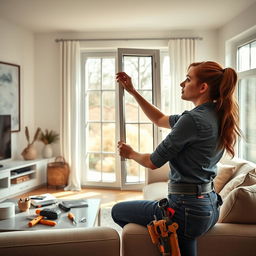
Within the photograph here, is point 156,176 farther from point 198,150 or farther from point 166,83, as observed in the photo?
point 198,150

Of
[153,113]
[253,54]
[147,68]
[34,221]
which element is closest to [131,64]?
[147,68]

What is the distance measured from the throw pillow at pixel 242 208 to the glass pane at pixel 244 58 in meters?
2.90

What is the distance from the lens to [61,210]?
2.48 metres

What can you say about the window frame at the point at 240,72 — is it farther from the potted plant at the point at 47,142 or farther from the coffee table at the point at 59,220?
the potted plant at the point at 47,142

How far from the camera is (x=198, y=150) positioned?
1322 mm

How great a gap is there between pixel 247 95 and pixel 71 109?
2.72m

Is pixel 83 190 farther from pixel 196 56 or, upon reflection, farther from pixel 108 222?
pixel 196 56

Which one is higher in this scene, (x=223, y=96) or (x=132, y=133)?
(x=223, y=96)

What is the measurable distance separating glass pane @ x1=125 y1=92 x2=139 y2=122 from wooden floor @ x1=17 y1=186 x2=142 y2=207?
166 cm

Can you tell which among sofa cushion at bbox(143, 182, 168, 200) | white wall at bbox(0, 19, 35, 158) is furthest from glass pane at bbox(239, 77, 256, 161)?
white wall at bbox(0, 19, 35, 158)

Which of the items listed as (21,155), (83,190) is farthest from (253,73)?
(21,155)

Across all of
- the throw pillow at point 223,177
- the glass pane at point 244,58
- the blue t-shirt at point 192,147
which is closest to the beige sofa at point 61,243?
the blue t-shirt at point 192,147

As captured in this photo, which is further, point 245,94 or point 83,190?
point 83,190

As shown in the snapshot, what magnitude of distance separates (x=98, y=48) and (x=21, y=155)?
2.14 meters
